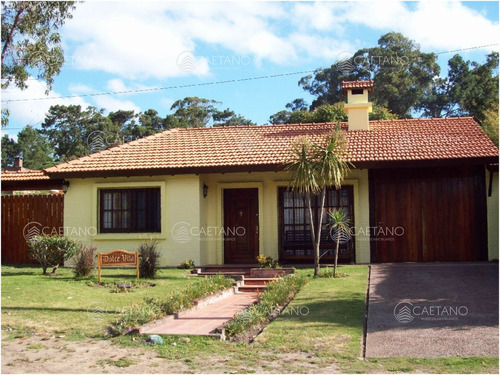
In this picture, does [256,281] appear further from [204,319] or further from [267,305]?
[204,319]

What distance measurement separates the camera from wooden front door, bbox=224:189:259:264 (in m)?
17.7

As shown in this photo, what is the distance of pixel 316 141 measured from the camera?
727 inches

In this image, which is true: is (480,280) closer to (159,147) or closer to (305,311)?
(305,311)

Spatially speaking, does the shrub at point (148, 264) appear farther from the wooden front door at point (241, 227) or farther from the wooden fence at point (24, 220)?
the wooden fence at point (24, 220)

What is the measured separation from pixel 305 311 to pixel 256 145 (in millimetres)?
9593

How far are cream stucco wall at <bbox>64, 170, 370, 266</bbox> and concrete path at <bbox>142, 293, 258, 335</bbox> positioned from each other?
195 inches

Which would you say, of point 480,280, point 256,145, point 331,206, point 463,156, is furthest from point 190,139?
point 480,280

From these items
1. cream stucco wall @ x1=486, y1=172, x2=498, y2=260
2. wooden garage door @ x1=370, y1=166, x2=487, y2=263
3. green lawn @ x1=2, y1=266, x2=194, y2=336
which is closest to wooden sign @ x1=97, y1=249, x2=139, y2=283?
green lawn @ x1=2, y1=266, x2=194, y2=336

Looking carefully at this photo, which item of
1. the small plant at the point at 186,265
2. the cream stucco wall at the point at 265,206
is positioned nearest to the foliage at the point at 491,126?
the cream stucco wall at the point at 265,206

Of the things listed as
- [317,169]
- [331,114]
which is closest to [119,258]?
[317,169]

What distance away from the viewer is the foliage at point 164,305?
8.55m

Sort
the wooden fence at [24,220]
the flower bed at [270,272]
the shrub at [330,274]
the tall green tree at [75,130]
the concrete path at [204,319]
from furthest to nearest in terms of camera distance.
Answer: the tall green tree at [75,130]
the wooden fence at [24,220]
the flower bed at [270,272]
the shrub at [330,274]
the concrete path at [204,319]

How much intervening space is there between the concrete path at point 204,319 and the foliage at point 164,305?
0.18 meters

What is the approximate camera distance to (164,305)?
9.62m
